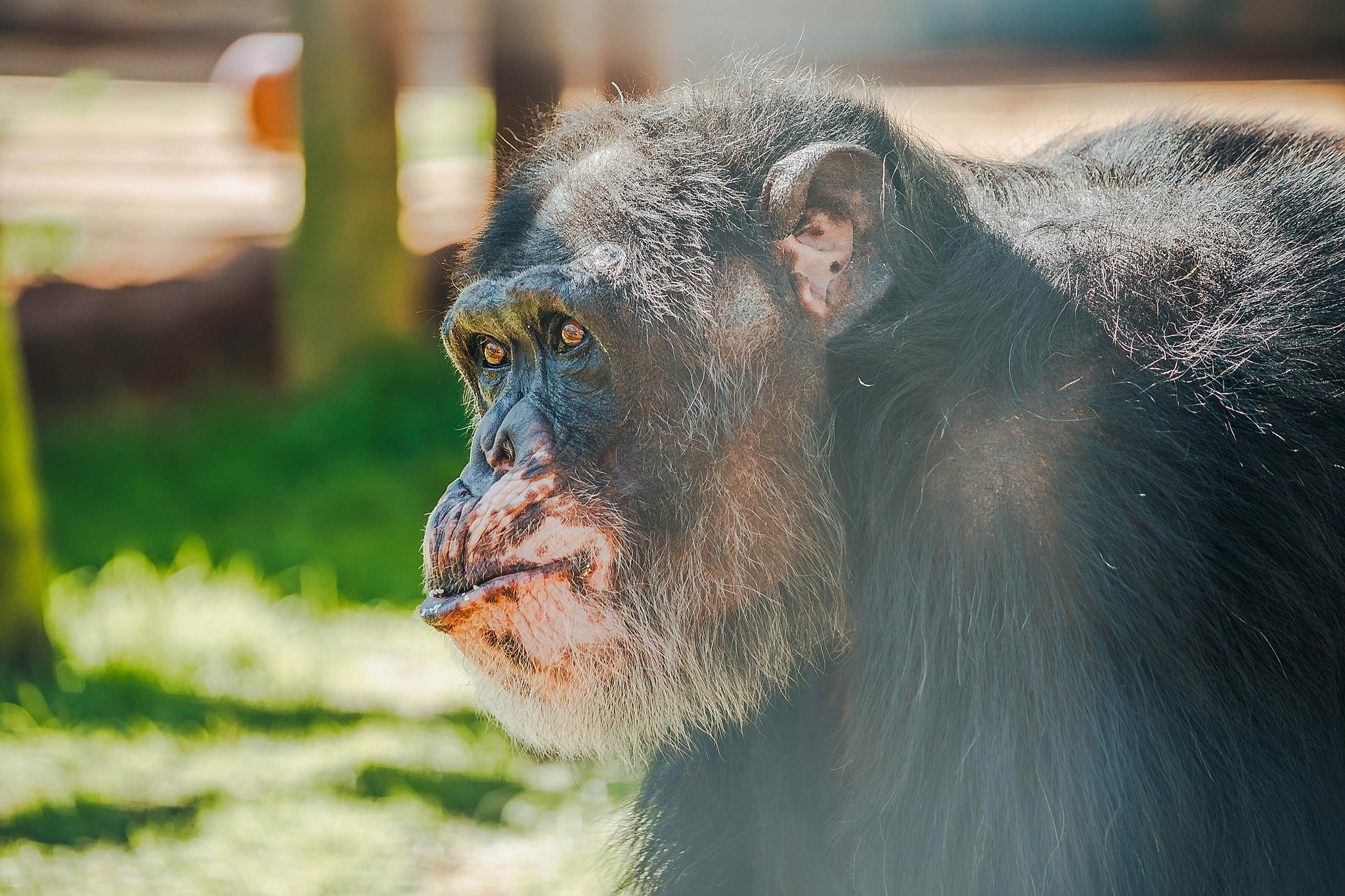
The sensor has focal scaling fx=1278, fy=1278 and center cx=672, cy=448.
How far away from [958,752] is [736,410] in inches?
28.6

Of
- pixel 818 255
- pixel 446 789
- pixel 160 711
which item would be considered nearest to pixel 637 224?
pixel 818 255

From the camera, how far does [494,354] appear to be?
2.58 m

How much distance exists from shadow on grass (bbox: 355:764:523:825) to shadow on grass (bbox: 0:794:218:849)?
1.61 feet

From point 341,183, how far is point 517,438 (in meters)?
6.25

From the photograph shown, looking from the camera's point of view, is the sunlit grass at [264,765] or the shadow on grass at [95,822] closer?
the sunlit grass at [264,765]

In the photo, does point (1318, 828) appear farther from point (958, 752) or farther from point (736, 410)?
point (736, 410)

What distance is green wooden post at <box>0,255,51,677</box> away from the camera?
479 cm

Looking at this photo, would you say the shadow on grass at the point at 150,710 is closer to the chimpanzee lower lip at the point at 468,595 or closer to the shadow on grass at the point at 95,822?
the shadow on grass at the point at 95,822

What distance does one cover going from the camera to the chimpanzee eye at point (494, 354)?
101 inches

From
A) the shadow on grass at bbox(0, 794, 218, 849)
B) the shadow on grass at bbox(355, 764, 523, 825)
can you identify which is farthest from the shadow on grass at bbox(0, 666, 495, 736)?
the shadow on grass at bbox(0, 794, 218, 849)

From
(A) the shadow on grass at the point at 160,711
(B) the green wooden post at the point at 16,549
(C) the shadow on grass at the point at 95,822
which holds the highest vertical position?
(B) the green wooden post at the point at 16,549

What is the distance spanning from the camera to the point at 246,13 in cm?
1437

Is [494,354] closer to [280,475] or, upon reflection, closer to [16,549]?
[16,549]

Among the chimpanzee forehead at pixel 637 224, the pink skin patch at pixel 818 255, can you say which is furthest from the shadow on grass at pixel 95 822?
the pink skin patch at pixel 818 255
